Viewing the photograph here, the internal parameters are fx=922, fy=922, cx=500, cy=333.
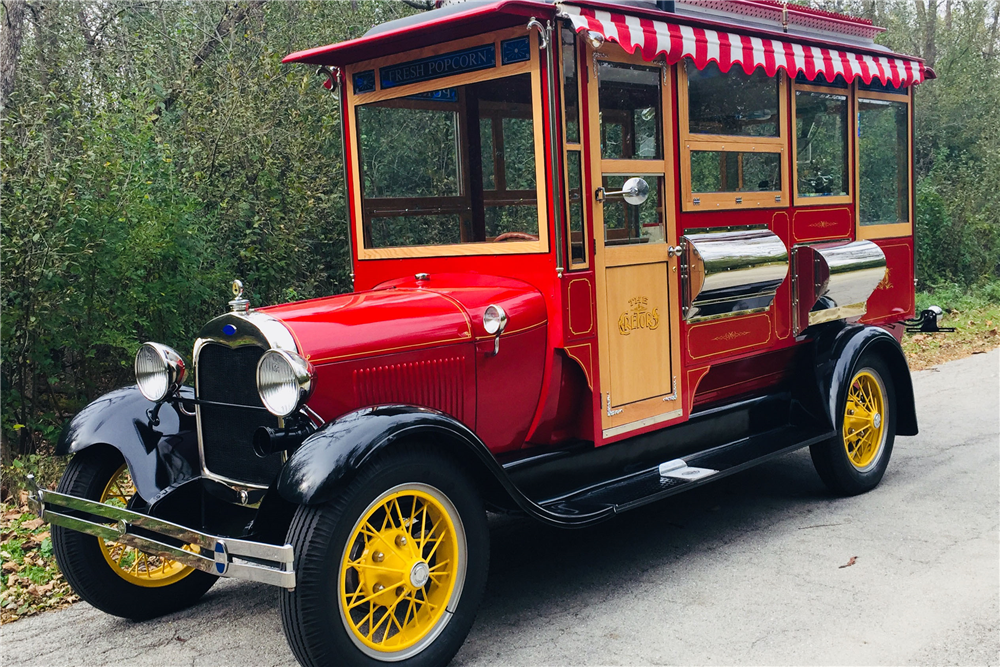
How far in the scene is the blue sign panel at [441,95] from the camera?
4422 mm

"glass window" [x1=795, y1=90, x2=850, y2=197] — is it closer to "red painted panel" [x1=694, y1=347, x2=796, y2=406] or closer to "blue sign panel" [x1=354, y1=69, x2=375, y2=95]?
"red painted panel" [x1=694, y1=347, x2=796, y2=406]

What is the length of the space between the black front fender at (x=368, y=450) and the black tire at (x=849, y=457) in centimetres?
246

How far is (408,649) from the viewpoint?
3.29 metres

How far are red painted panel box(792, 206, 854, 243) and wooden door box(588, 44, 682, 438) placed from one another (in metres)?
1.15

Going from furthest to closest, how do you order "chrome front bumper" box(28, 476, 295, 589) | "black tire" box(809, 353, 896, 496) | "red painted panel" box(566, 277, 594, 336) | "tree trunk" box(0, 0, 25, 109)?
"tree trunk" box(0, 0, 25, 109)
"black tire" box(809, 353, 896, 496)
"red painted panel" box(566, 277, 594, 336)
"chrome front bumper" box(28, 476, 295, 589)

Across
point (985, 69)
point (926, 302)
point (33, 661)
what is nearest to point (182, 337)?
point (33, 661)

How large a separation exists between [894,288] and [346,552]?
4.56m

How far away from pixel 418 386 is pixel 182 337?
3.45 metres

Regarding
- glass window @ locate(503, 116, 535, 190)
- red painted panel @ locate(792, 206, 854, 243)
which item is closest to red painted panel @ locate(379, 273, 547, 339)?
glass window @ locate(503, 116, 535, 190)

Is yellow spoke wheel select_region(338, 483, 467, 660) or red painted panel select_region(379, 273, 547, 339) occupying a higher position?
red painted panel select_region(379, 273, 547, 339)

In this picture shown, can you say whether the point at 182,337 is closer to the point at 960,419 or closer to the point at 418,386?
the point at 418,386

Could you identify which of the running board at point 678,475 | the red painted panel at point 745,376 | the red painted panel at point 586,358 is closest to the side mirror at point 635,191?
the red painted panel at point 586,358

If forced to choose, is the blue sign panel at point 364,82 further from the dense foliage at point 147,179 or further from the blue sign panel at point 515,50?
the dense foliage at point 147,179

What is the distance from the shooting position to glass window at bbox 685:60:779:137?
15.7 feet
